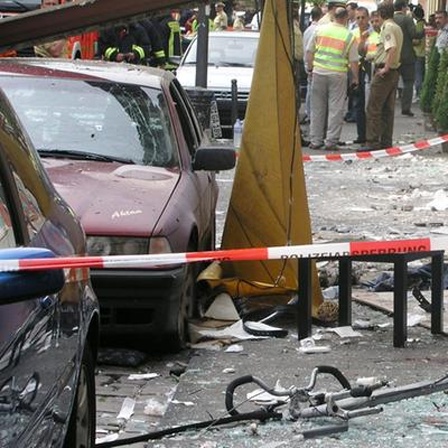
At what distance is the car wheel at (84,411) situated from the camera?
4578 mm

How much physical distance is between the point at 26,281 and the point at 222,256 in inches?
84.4

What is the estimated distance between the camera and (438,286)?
8422mm

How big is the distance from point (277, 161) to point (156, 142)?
934 millimetres

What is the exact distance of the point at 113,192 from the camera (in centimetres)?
788

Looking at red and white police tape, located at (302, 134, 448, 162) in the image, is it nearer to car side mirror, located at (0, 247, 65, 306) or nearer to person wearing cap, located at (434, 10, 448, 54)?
person wearing cap, located at (434, 10, 448, 54)

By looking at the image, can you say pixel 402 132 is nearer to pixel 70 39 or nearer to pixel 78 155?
pixel 70 39

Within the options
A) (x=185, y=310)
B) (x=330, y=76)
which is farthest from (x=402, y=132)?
(x=185, y=310)

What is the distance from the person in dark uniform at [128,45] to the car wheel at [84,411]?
64.5 ft

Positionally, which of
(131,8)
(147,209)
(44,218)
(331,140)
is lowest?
(331,140)

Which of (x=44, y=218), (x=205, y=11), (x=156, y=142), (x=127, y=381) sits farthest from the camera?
(x=205, y=11)

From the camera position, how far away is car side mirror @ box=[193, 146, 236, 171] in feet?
28.0

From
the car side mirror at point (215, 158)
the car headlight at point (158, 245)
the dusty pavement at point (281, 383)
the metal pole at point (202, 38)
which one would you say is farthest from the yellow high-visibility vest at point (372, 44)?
the car headlight at point (158, 245)

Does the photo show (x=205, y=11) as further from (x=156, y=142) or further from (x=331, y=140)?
(x=156, y=142)

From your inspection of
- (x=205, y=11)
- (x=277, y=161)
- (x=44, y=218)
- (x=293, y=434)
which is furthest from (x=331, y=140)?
(x=44, y=218)
